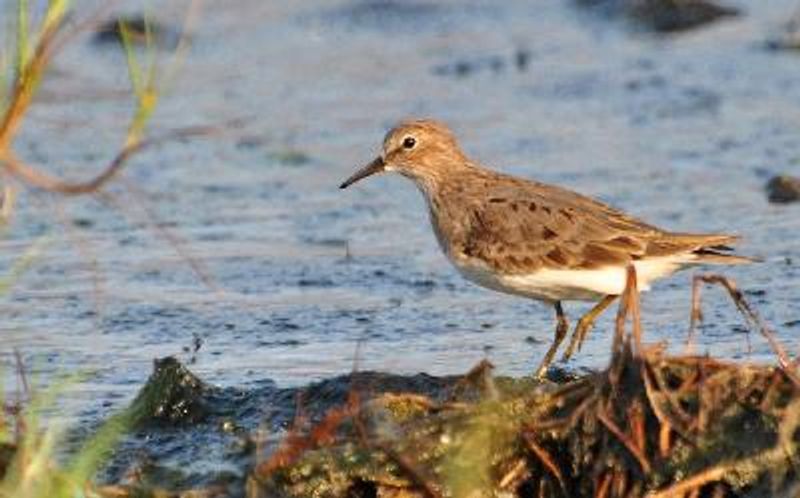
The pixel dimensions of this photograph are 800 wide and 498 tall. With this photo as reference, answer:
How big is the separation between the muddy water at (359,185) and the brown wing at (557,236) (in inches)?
23.3

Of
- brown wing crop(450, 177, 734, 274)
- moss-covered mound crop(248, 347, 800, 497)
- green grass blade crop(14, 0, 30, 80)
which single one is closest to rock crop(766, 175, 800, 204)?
brown wing crop(450, 177, 734, 274)

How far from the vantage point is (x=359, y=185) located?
11672 mm

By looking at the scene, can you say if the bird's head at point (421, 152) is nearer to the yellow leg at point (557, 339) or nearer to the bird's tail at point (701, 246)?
the yellow leg at point (557, 339)

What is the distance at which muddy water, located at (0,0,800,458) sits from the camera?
8.73 metres

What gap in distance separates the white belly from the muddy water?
0.47m

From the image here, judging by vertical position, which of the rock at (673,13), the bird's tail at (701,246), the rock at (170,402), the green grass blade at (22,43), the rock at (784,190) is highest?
the green grass blade at (22,43)

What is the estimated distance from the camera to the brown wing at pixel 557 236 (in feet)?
25.3

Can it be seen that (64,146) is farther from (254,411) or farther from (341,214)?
(254,411)

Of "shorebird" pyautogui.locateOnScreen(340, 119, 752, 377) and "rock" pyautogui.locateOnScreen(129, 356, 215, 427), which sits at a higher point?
"shorebird" pyautogui.locateOnScreen(340, 119, 752, 377)

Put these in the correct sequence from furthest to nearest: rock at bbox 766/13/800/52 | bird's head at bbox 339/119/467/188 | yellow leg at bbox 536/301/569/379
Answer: rock at bbox 766/13/800/52 → bird's head at bbox 339/119/467/188 → yellow leg at bbox 536/301/569/379

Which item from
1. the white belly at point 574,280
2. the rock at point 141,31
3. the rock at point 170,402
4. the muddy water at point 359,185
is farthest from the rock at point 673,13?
the rock at point 170,402

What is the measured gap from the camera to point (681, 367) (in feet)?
19.9

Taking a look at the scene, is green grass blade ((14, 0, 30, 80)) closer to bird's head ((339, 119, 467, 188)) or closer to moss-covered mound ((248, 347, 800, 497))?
moss-covered mound ((248, 347, 800, 497))

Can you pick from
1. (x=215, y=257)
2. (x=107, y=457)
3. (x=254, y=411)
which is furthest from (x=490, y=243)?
(x=215, y=257)
